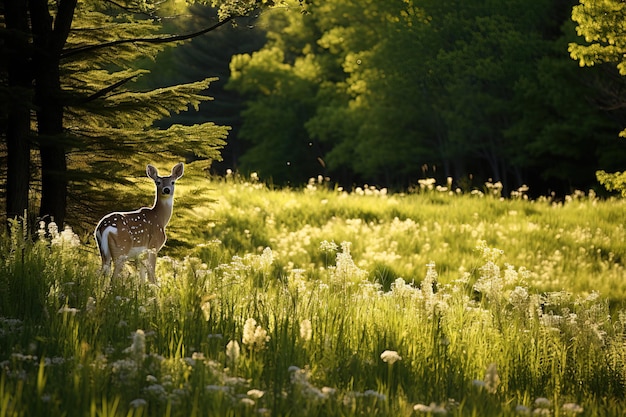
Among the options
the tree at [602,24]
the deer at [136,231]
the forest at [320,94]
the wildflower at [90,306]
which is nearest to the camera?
the wildflower at [90,306]

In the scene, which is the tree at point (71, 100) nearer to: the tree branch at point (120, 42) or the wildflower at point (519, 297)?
the tree branch at point (120, 42)

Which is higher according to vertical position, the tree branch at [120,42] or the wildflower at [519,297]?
the tree branch at [120,42]

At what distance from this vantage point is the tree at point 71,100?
8.74m

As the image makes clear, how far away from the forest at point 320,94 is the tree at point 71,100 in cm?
2

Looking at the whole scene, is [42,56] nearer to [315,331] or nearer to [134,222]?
[134,222]

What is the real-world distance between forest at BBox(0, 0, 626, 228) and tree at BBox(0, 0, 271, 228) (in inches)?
0.8

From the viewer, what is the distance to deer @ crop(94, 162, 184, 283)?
639 centimetres

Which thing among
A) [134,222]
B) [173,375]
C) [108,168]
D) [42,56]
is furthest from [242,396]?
[42,56]

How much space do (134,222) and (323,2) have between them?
4430cm

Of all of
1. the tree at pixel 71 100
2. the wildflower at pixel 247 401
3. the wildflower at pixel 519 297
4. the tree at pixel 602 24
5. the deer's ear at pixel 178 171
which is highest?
Result: the tree at pixel 602 24

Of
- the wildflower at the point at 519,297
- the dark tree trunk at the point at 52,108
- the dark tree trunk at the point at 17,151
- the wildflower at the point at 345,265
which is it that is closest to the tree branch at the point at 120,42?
the dark tree trunk at the point at 52,108

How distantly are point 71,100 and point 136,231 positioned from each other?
299 centimetres

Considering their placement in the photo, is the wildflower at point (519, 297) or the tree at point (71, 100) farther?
the tree at point (71, 100)

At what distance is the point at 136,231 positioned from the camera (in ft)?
21.4
